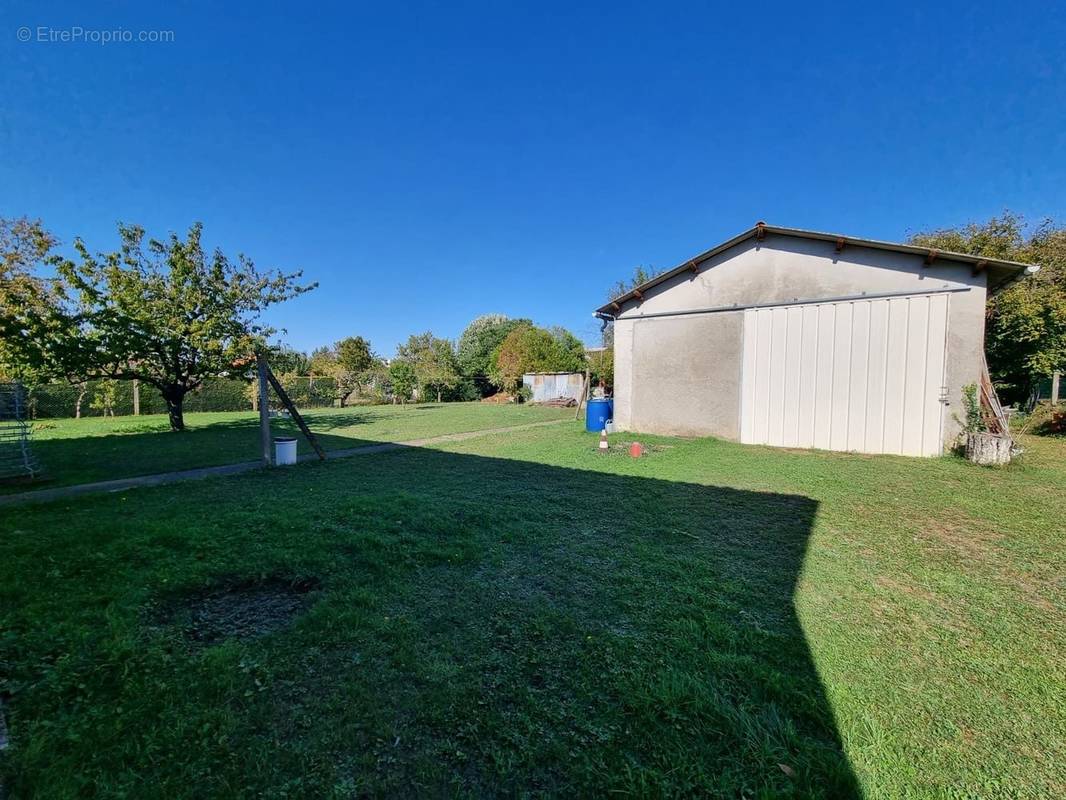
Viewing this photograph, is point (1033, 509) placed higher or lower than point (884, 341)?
lower

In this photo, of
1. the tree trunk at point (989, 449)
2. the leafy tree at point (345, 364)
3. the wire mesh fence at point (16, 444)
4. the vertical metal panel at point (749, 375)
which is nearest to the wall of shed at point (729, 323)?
the vertical metal panel at point (749, 375)

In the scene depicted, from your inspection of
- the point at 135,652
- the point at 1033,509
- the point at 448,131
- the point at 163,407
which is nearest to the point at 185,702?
the point at 135,652

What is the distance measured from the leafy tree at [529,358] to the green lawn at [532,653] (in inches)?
955

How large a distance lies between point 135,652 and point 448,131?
13.5 meters

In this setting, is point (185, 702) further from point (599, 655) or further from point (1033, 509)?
point (1033, 509)

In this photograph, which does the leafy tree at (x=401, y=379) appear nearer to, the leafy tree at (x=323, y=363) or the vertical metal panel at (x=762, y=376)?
the leafy tree at (x=323, y=363)

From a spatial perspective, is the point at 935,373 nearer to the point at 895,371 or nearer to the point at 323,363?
the point at 895,371

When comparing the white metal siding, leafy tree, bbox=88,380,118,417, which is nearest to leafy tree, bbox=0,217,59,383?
leafy tree, bbox=88,380,118,417

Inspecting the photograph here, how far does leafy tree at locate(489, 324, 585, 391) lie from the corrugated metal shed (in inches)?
35.8

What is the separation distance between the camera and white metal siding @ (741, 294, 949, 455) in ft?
27.0

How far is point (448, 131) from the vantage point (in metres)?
12.3

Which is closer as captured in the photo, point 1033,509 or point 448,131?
point 1033,509

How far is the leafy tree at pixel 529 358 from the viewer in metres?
28.8

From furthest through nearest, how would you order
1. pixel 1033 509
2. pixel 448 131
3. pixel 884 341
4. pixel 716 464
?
pixel 448 131
pixel 884 341
pixel 716 464
pixel 1033 509
